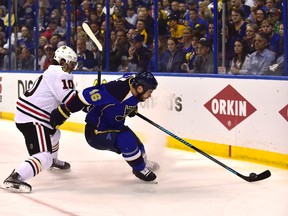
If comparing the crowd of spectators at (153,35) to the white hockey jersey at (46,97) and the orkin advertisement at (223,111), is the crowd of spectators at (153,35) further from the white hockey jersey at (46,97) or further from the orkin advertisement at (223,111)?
the white hockey jersey at (46,97)

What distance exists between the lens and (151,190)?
4.94 metres

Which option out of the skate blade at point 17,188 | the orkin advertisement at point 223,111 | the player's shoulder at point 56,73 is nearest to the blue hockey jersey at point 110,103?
the player's shoulder at point 56,73

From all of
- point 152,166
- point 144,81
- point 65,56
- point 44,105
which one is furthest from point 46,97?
point 152,166

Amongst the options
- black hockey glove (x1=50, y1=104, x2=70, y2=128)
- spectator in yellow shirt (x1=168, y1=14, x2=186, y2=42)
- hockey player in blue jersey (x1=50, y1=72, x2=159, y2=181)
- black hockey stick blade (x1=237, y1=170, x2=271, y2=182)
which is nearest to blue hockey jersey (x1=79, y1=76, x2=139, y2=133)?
hockey player in blue jersey (x1=50, y1=72, x2=159, y2=181)

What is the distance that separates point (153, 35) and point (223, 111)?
155 centimetres

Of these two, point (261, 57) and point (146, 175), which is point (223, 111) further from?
point (146, 175)

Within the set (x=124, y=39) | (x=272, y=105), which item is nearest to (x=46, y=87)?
(x=272, y=105)

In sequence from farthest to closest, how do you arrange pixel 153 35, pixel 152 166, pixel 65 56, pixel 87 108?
pixel 153 35
pixel 152 166
pixel 87 108
pixel 65 56

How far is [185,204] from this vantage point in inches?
176

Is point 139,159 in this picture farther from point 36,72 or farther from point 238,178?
point 36,72

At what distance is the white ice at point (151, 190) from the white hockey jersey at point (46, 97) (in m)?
0.48

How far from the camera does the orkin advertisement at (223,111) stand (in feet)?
19.6

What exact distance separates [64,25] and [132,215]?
567cm

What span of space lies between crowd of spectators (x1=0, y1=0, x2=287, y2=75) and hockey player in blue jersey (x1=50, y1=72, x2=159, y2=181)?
76 centimetres
